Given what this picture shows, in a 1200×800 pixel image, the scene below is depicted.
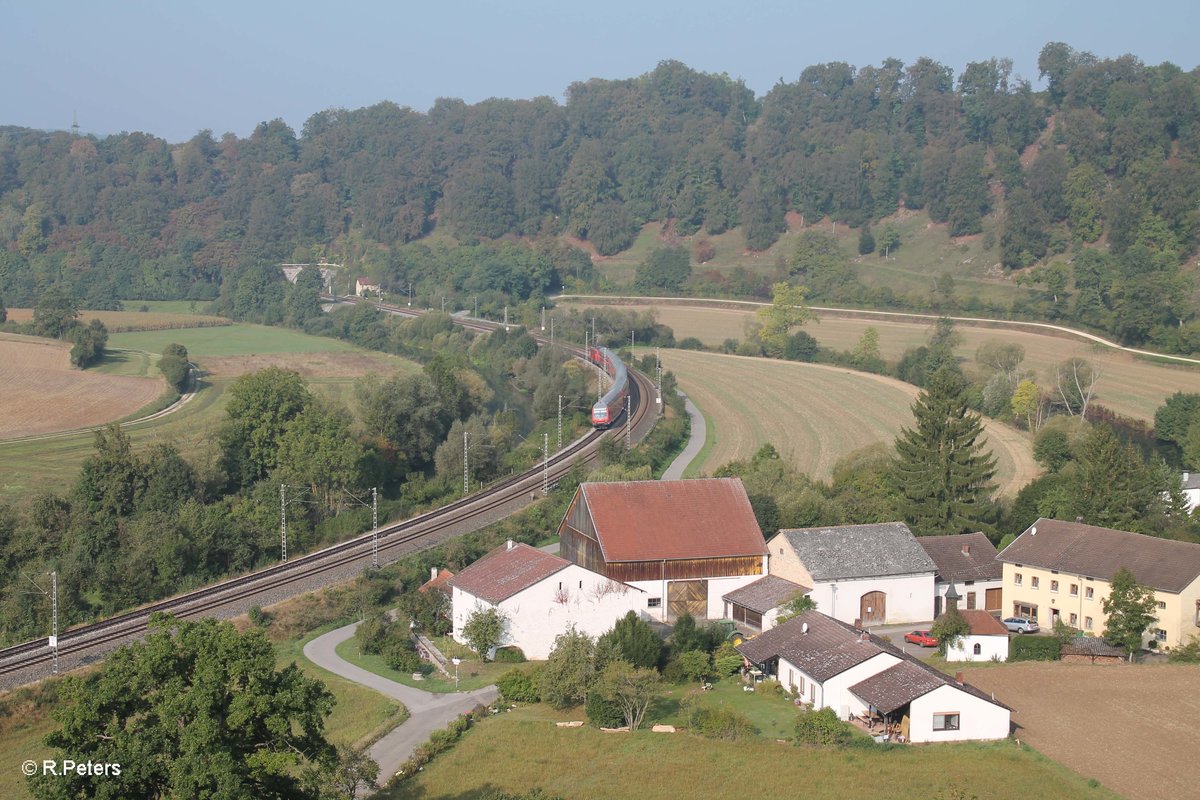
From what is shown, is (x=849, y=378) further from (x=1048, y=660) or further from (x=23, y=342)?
(x=23, y=342)

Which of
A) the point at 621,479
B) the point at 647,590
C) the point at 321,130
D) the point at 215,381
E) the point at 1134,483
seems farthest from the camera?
the point at 321,130

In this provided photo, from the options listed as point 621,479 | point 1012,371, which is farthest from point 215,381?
point 1012,371

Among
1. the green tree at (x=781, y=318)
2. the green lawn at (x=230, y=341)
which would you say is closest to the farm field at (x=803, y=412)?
the green tree at (x=781, y=318)

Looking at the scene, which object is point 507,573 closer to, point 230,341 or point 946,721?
point 946,721

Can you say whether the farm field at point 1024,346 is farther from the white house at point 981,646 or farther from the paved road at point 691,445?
the white house at point 981,646

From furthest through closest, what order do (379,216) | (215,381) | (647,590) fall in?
(379,216)
(215,381)
(647,590)
